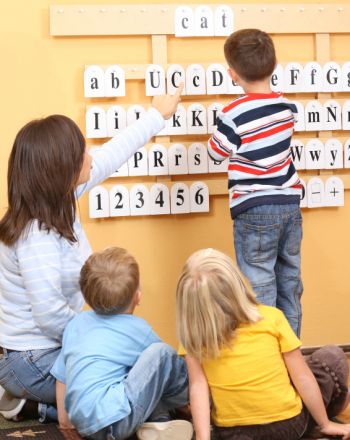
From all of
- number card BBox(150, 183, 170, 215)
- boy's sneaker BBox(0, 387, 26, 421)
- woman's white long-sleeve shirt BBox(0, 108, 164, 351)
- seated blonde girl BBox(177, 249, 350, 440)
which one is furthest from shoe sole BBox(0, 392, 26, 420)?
number card BBox(150, 183, 170, 215)

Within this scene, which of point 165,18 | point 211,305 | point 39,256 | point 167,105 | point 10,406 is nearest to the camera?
point 211,305

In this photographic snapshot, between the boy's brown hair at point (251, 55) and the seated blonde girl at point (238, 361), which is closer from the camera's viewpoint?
the seated blonde girl at point (238, 361)

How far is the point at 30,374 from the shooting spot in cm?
188

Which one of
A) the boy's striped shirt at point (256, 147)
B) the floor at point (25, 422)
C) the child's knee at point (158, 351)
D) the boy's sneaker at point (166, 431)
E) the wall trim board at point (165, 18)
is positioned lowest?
the floor at point (25, 422)

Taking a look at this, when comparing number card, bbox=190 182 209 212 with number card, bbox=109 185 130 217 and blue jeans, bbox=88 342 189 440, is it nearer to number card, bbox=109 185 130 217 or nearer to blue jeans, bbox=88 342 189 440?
number card, bbox=109 185 130 217

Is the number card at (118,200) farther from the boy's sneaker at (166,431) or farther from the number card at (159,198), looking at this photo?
the boy's sneaker at (166,431)

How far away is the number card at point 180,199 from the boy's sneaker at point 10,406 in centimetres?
78

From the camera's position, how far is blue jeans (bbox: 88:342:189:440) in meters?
1.69

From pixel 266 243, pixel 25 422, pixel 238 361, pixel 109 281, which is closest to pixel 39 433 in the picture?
pixel 25 422

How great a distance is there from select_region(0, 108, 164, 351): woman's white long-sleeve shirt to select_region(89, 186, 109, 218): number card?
1.45ft

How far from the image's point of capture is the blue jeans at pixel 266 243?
2162mm

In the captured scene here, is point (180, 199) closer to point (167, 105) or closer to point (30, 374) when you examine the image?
point (167, 105)

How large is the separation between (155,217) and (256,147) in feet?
1.54

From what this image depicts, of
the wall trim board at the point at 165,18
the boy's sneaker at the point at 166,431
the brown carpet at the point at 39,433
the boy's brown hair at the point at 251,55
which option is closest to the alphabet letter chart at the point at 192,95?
the wall trim board at the point at 165,18
